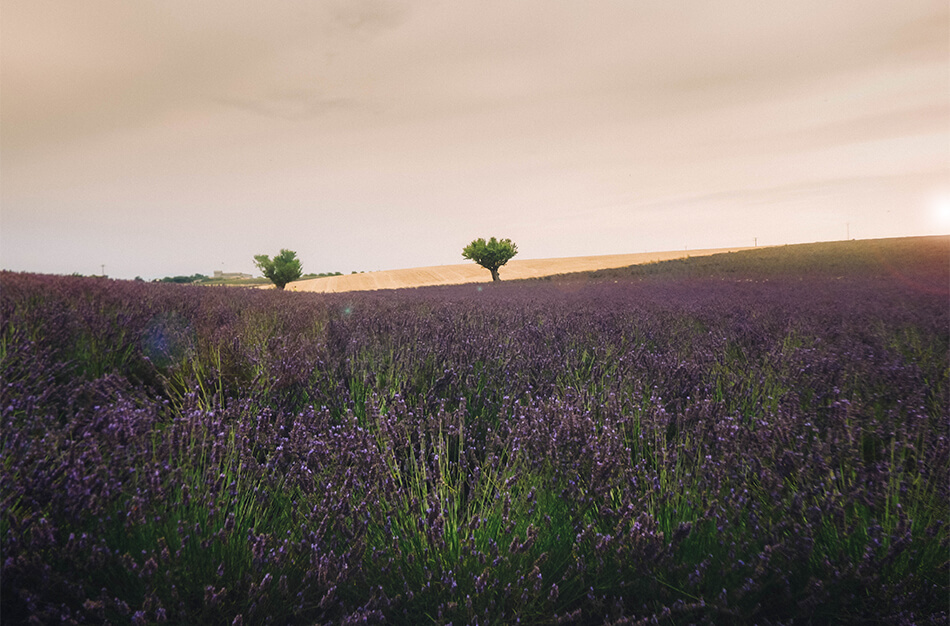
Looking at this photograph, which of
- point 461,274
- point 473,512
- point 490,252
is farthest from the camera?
point 461,274

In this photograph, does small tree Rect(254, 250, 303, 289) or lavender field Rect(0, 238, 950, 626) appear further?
small tree Rect(254, 250, 303, 289)

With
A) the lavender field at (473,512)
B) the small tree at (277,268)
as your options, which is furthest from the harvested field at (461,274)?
the lavender field at (473,512)

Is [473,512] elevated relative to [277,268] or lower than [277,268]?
lower

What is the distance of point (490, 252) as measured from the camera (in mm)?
39719

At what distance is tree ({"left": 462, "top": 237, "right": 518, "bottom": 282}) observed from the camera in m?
39.8

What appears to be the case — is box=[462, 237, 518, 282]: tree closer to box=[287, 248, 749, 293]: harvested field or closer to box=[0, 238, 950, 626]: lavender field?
box=[287, 248, 749, 293]: harvested field

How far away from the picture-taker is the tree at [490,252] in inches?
1568

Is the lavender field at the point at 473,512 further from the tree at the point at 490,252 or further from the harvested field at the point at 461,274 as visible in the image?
the tree at the point at 490,252

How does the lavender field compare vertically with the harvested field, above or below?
below

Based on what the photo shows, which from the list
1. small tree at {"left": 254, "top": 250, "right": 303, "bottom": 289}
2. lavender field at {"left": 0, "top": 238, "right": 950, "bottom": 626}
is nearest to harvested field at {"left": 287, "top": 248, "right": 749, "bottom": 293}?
small tree at {"left": 254, "top": 250, "right": 303, "bottom": 289}

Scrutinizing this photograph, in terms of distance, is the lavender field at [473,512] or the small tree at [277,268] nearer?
the lavender field at [473,512]

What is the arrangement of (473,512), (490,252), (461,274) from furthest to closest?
(461,274) < (490,252) < (473,512)

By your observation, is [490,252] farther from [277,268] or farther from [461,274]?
[277,268]

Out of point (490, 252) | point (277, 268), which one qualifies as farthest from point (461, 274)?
point (277, 268)
